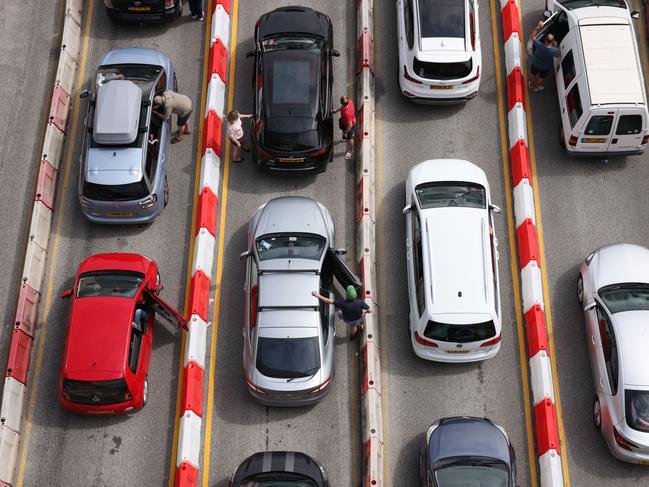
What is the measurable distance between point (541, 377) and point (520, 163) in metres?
5.12

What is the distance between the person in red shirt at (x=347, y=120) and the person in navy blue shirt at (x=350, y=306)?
4.34 m

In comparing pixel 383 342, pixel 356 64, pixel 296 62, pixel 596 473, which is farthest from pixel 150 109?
pixel 596 473

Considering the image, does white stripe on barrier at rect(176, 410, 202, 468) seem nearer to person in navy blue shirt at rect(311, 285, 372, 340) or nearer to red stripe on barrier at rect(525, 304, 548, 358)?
person in navy blue shirt at rect(311, 285, 372, 340)

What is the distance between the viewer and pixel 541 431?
57.4 feet

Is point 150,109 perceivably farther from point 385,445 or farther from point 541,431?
point 541,431

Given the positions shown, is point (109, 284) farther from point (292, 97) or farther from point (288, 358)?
point (292, 97)

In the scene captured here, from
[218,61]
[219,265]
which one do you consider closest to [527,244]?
[219,265]

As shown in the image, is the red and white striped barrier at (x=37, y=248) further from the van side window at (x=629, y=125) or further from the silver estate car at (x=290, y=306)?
the van side window at (x=629, y=125)

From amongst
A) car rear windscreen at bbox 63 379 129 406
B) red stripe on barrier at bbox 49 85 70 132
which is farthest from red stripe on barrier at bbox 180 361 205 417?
red stripe on barrier at bbox 49 85 70 132

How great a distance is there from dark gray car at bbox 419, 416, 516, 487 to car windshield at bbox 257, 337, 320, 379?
107 inches

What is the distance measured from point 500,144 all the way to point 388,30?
436 cm

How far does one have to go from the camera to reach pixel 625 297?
58.0 feet

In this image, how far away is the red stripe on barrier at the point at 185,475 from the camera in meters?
16.9

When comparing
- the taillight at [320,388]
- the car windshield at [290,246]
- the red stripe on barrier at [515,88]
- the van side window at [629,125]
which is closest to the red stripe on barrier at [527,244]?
the van side window at [629,125]
